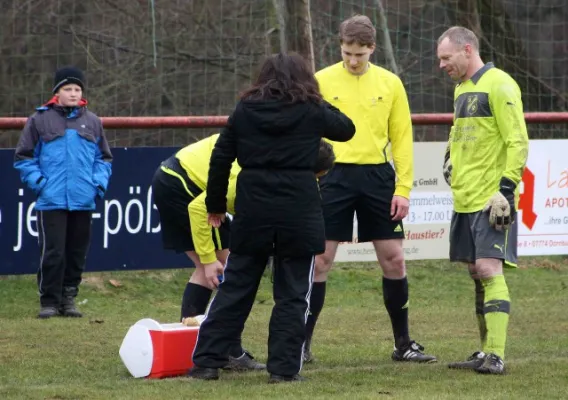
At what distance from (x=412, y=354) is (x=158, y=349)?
66.0 inches

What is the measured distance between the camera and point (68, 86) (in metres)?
9.59

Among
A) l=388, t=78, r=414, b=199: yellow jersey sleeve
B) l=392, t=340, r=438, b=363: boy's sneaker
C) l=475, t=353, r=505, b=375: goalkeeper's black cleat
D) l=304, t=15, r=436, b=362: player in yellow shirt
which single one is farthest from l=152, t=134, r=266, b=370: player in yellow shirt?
l=475, t=353, r=505, b=375: goalkeeper's black cleat

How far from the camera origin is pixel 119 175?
34.8ft

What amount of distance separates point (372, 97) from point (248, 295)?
5.12ft

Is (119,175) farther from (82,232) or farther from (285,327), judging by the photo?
(285,327)

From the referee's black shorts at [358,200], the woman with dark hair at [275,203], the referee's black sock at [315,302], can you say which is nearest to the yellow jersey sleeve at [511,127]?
the referee's black shorts at [358,200]

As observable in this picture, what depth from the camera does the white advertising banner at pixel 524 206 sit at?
1166cm

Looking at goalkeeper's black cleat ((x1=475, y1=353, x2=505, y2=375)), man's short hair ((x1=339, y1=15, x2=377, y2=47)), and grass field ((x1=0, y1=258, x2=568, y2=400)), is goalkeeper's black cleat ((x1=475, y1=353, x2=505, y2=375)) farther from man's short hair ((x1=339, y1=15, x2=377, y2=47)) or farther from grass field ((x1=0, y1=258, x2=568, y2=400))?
man's short hair ((x1=339, y1=15, x2=377, y2=47))

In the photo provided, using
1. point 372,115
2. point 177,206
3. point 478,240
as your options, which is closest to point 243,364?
point 177,206

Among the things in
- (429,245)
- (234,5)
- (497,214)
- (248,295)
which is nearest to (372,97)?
(497,214)

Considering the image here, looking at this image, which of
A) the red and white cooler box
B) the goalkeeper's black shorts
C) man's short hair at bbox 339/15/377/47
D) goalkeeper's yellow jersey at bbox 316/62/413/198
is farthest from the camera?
goalkeeper's yellow jersey at bbox 316/62/413/198

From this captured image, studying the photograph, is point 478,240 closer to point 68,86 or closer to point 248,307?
point 248,307

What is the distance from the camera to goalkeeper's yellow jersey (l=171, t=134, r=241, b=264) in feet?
21.8

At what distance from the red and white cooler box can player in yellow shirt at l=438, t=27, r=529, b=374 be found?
5.12 feet
